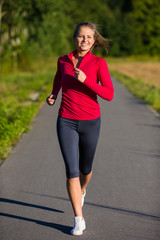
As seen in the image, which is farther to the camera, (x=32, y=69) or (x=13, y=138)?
(x=32, y=69)

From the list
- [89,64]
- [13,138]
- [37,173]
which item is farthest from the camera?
[13,138]

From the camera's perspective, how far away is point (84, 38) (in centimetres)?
410

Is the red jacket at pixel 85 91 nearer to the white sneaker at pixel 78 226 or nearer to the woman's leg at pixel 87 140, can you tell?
the woman's leg at pixel 87 140

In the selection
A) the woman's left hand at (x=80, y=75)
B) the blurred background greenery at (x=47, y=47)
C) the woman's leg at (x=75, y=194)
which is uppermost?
the woman's left hand at (x=80, y=75)

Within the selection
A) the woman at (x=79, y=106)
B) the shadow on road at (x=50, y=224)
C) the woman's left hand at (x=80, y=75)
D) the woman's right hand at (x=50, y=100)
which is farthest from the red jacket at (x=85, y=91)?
the shadow on road at (x=50, y=224)

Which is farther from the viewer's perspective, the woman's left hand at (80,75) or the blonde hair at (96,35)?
the blonde hair at (96,35)

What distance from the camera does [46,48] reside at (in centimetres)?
4303

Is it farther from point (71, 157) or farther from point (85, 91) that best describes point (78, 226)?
point (85, 91)

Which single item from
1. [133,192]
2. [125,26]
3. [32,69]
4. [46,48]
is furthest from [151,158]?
[125,26]

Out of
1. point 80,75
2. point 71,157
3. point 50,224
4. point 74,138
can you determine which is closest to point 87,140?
point 74,138

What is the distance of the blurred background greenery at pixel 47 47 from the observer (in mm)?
12498

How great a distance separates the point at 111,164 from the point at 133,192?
1439 mm

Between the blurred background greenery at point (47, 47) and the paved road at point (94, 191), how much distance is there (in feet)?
2.33

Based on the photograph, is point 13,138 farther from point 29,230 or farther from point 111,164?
point 29,230
